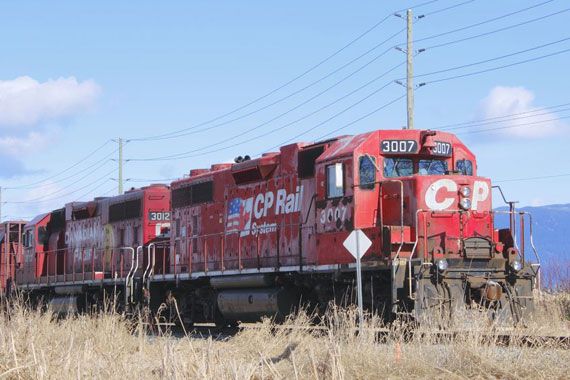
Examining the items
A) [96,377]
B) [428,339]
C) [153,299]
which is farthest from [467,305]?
[153,299]

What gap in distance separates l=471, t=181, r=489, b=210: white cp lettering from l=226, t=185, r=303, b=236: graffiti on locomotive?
3.42 metres

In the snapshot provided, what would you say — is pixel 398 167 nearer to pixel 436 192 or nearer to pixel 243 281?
pixel 436 192

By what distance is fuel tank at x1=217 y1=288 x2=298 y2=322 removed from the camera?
649 inches

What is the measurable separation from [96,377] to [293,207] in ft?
29.5

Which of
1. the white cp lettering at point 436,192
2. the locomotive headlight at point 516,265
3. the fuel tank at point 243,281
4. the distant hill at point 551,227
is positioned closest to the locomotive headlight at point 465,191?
the white cp lettering at point 436,192

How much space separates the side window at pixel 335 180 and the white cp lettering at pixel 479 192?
2.35m

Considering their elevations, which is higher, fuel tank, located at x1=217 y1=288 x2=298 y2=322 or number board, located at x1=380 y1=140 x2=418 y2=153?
number board, located at x1=380 y1=140 x2=418 y2=153

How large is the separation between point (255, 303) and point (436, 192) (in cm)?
454

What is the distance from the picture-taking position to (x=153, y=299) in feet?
69.7

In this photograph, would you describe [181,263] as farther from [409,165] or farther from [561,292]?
[561,292]

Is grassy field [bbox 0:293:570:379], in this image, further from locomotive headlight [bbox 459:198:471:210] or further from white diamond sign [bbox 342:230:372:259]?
locomotive headlight [bbox 459:198:471:210]

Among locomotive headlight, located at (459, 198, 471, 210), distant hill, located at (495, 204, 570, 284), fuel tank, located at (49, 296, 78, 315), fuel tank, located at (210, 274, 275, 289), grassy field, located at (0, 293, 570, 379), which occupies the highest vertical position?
distant hill, located at (495, 204, 570, 284)

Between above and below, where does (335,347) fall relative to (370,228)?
below

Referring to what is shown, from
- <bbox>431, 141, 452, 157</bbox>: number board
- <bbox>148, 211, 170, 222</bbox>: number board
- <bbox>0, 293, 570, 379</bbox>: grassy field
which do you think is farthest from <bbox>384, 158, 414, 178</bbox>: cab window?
<bbox>148, 211, 170, 222</bbox>: number board
